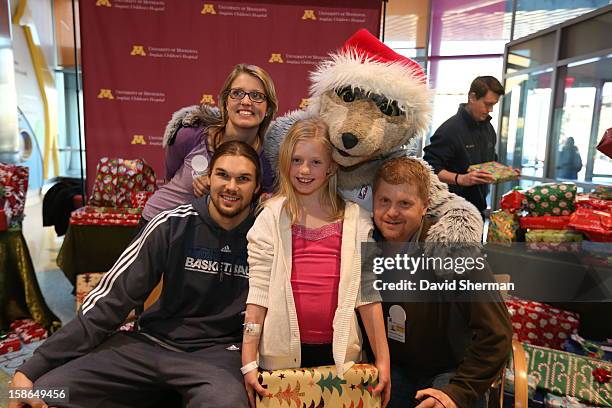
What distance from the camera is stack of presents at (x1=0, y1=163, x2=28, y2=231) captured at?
2.84m

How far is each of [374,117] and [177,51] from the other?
3265 millimetres

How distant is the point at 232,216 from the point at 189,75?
2.94 metres

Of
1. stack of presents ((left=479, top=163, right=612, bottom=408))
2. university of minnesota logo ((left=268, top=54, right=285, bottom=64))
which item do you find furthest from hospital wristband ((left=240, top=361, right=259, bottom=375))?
university of minnesota logo ((left=268, top=54, right=285, bottom=64))

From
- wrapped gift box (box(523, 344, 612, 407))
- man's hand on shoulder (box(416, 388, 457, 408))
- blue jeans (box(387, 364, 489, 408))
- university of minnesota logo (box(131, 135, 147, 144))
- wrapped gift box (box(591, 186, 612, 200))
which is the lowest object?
wrapped gift box (box(523, 344, 612, 407))

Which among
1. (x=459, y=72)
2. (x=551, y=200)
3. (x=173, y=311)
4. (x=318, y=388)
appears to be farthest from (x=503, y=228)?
(x=459, y=72)

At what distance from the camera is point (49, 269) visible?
4570 mm

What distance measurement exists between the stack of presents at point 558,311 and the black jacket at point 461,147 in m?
0.72

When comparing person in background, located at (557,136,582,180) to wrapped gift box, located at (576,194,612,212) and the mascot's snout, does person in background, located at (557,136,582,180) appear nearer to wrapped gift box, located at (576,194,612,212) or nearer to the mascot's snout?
wrapped gift box, located at (576,194,612,212)

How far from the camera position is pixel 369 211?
161 centimetres

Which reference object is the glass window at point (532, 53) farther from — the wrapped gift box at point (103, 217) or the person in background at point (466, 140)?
the wrapped gift box at point (103, 217)

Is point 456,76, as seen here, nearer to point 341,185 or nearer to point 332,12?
point 332,12

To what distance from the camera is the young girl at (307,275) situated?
1.44 m

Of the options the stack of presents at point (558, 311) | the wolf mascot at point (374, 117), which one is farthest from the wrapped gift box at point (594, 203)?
the wolf mascot at point (374, 117)

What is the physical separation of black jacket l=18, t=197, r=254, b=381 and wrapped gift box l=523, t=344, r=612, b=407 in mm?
1440
